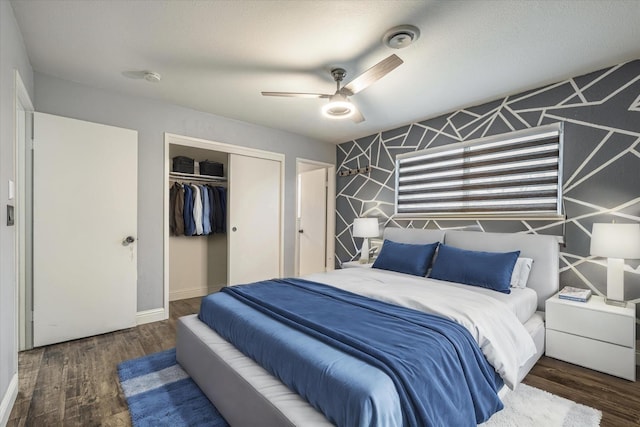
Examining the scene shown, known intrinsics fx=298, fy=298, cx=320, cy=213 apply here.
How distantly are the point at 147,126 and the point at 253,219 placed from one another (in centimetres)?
173

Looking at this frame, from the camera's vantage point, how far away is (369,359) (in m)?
1.32

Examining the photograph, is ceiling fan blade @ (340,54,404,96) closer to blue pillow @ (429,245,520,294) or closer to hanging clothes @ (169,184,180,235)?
blue pillow @ (429,245,520,294)

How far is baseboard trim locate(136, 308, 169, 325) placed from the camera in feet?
10.6

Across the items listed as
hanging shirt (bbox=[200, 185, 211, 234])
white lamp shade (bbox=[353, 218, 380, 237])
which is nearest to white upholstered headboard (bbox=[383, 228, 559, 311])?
white lamp shade (bbox=[353, 218, 380, 237])

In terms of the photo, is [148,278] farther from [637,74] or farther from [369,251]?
[637,74]

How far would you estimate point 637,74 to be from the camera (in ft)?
8.05

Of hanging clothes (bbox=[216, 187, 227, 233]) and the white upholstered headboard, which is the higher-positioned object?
hanging clothes (bbox=[216, 187, 227, 233])

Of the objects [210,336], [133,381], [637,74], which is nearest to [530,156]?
[637,74]

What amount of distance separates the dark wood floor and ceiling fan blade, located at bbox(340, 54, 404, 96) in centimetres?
245

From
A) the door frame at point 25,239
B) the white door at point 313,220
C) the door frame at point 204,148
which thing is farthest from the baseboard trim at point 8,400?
the white door at point 313,220

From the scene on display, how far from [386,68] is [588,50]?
1672 millimetres

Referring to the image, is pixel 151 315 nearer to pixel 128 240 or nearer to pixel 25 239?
pixel 128 240

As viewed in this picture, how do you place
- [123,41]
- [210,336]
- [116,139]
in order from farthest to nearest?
[116,139] → [123,41] → [210,336]

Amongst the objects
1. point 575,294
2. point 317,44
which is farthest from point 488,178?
point 317,44
